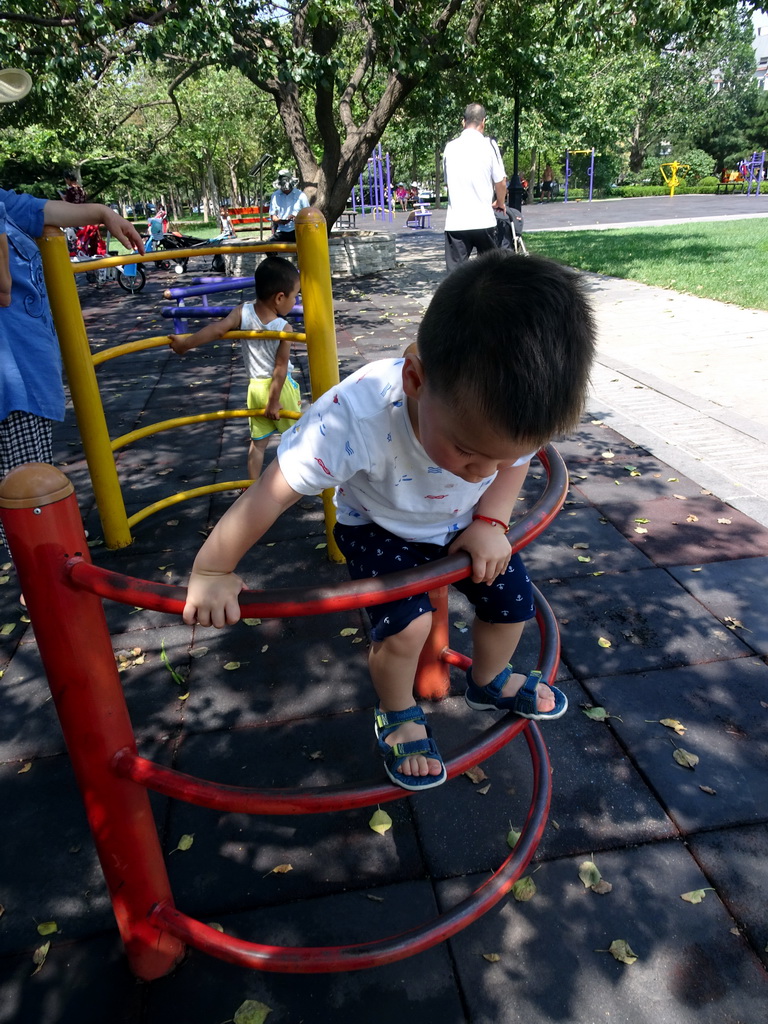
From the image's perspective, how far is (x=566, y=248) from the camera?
14.5m

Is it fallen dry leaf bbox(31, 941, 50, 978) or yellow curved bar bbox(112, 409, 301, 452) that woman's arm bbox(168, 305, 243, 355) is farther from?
fallen dry leaf bbox(31, 941, 50, 978)

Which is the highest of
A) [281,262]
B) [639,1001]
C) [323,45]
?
[323,45]

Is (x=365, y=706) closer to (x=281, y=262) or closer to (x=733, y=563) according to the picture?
(x=733, y=563)

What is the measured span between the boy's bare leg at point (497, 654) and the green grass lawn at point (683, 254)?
6304 millimetres

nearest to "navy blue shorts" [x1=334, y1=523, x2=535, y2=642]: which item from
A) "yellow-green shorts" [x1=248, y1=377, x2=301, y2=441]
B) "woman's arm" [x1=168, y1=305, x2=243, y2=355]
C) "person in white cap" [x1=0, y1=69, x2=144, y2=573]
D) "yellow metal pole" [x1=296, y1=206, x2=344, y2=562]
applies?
"yellow metal pole" [x1=296, y1=206, x2=344, y2=562]

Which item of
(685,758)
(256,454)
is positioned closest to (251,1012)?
(685,758)

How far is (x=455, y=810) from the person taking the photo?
219cm

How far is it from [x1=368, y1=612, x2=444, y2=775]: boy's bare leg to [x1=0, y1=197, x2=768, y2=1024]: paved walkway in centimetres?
52

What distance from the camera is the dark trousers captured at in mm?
8578

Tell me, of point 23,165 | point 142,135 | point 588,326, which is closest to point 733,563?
point 588,326

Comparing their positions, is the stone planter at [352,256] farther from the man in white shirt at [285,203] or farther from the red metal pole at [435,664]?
the red metal pole at [435,664]

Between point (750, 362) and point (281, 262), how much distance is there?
14.5 ft

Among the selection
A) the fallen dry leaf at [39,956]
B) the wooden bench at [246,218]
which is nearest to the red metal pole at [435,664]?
the fallen dry leaf at [39,956]

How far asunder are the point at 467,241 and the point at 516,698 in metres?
7.81
